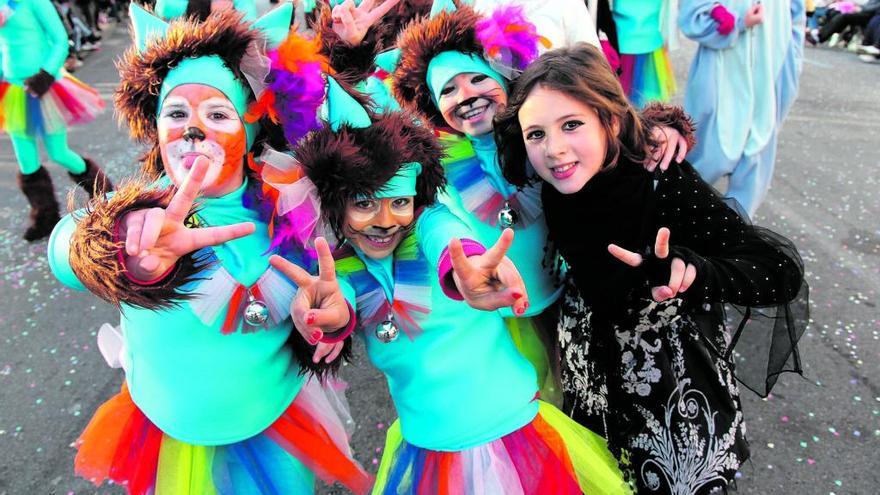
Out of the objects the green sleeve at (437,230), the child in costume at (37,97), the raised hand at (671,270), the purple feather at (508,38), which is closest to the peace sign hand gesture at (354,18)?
the purple feather at (508,38)

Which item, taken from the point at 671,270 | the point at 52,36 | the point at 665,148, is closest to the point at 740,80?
the point at 665,148

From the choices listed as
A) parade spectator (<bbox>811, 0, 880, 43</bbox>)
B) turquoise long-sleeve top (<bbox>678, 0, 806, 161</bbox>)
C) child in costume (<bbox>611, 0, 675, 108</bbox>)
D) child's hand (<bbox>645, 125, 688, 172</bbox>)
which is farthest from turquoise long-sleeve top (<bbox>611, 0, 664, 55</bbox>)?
parade spectator (<bbox>811, 0, 880, 43</bbox>)

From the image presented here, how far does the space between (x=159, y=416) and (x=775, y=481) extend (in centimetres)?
183

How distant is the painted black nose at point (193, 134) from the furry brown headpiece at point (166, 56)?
6.0 inches

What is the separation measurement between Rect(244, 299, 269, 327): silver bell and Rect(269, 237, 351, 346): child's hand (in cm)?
8

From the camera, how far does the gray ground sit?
2031mm

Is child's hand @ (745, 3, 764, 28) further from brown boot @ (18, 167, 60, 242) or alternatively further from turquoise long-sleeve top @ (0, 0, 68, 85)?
brown boot @ (18, 167, 60, 242)

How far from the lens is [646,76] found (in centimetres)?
303

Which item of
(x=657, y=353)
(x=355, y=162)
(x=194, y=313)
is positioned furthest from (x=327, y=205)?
(x=657, y=353)

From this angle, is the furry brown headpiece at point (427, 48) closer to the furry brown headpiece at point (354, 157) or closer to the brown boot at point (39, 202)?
the furry brown headpiece at point (354, 157)

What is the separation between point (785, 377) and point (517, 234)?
1457 millimetres

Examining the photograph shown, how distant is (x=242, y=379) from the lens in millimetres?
1395

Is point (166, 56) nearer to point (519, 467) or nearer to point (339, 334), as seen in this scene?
point (339, 334)

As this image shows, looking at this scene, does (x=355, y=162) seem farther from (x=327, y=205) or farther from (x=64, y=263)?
(x=64, y=263)
